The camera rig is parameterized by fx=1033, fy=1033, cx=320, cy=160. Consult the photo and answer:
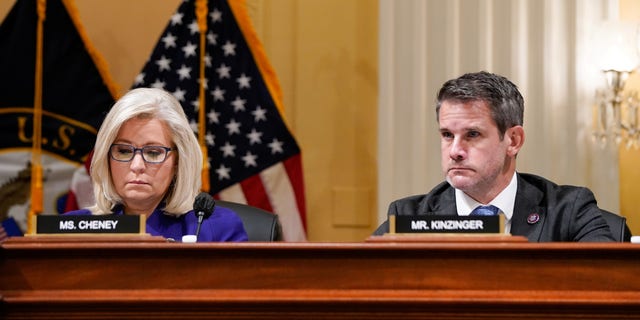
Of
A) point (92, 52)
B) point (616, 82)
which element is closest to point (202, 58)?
point (92, 52)

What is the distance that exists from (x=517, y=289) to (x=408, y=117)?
349 cm

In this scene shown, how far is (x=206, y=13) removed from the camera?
5445mm

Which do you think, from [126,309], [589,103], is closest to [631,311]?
[126,309]

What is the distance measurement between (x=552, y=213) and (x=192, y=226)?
44.0 inches

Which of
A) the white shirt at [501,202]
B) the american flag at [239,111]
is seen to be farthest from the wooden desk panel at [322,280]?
the american flag at [239,111]

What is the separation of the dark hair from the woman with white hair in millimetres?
801

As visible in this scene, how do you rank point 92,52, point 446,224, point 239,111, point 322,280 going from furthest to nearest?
point 239,111
point 92,52
point 446,224
point 322,280

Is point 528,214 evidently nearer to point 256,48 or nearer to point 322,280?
point 322,280

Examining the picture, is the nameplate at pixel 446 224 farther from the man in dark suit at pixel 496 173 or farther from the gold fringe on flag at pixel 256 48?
the gold fringe on flag at pixel 256 48

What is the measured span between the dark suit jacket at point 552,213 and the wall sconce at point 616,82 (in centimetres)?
196

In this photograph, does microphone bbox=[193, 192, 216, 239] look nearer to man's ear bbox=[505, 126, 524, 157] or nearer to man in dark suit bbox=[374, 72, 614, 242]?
man in dark suit bbox=[374, 72, 614, 242]

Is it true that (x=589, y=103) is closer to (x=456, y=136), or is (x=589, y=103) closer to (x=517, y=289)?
(x=456, y=136)

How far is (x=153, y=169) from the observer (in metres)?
3.18

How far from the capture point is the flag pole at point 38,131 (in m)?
5.28
